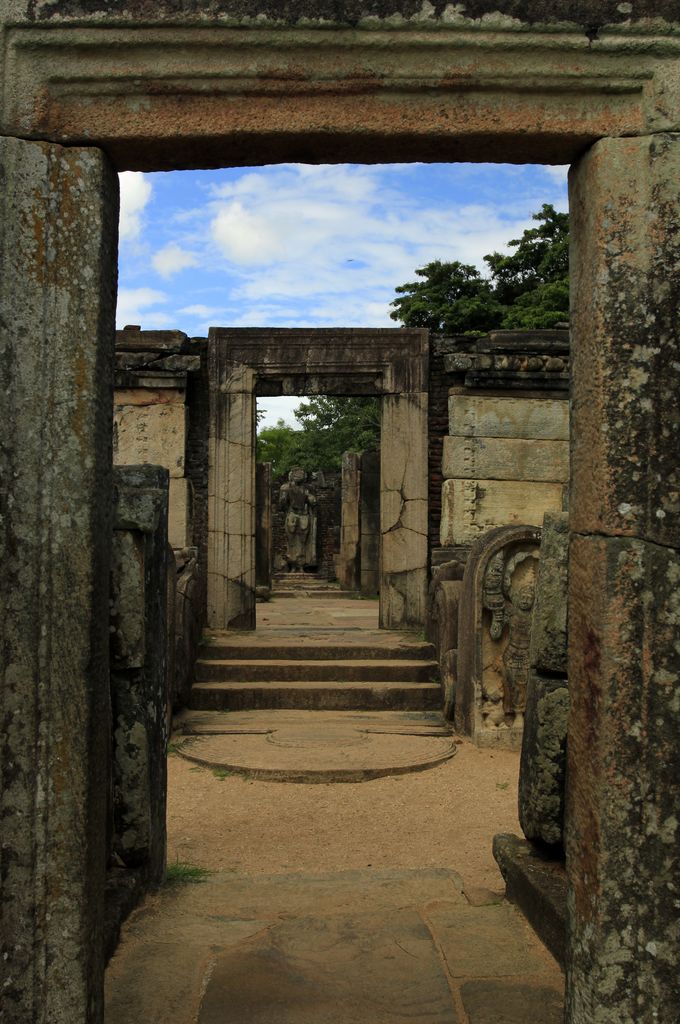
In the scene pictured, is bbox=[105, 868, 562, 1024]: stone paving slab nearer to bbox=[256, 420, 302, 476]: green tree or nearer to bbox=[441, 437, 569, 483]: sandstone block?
bbox=[441, 437, 569, 483]: sandstone block

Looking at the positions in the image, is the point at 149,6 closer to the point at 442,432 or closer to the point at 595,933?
the point at 595,933

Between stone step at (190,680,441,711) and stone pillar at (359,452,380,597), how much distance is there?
337 inches

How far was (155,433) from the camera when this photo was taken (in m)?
10.2

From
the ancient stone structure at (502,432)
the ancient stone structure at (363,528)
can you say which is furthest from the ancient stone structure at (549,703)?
the ancient stone structure at (363,528)

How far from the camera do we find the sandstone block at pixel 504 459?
10.2 m

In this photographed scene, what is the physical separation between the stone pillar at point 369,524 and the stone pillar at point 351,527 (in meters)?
0.21

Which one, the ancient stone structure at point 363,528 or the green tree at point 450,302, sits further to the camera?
the green tree at point 450,302

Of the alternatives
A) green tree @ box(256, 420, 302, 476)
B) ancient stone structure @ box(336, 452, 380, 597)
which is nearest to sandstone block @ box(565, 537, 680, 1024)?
ancient stone structure @ box(336, 452, 380, 597)

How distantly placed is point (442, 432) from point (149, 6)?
8.31 meters

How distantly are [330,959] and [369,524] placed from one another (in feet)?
46.6

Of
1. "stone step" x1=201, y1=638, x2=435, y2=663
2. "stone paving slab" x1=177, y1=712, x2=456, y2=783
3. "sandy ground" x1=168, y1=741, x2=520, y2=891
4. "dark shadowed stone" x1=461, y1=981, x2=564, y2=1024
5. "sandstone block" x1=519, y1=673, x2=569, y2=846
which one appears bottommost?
"sandy ground" x1=168, y1=741, x2=520, y2=891

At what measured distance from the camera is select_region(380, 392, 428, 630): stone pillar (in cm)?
1023

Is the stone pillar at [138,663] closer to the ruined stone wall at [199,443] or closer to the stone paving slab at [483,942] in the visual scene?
the stone paving slab at [483,942]

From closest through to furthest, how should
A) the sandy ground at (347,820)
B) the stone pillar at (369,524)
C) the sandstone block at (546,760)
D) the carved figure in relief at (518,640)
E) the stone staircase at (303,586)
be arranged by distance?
the sandstone block at (546,760), the sandy ground at (347,820), the carved figure in relief at (518,640), the stone pillar at (369,524), the stone staircase at (303,586)
